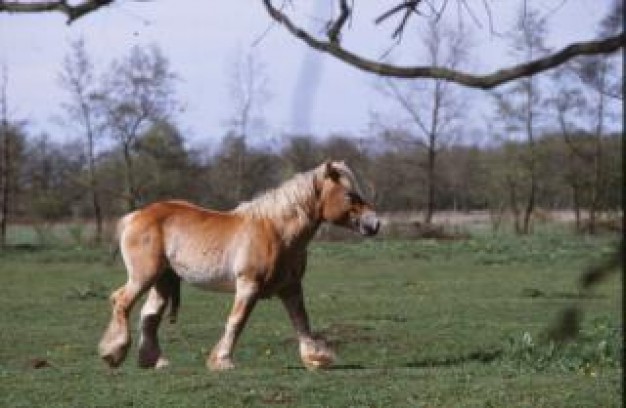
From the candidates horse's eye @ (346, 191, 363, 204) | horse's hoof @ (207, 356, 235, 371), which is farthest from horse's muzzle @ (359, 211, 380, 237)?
horse's hoof @ (207, 356, 235, 371)

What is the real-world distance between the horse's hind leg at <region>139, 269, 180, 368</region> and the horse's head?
174 cm

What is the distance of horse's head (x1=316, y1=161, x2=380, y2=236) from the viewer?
1129 centimetres

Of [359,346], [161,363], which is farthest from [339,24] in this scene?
[359,346]

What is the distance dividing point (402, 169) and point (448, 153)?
356cm

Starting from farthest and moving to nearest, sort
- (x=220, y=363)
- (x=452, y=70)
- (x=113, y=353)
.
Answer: (x=113, y=353)
(x=220, y=363)
(x=452, y=70)

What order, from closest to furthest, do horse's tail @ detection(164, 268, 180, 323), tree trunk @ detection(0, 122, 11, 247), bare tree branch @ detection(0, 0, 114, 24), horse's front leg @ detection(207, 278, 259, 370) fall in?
bare tree branch @ detection(0, 0, 114, 24), horse's front leg @ detection(207, 278, 259, 370), horse's tail @ detection(164, 268, 180, 323), tree trunk @ detection(0, 122, 11, 247)

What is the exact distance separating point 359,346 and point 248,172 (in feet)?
147

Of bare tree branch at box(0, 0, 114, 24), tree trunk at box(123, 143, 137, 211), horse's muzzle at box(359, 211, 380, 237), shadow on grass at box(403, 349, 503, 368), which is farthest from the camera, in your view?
tree trunk at box(123, 143, 137, 211)

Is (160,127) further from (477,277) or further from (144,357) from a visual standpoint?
(144,357)

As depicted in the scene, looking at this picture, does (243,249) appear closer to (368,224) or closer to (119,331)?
(368,224)

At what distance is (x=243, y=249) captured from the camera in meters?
11.2

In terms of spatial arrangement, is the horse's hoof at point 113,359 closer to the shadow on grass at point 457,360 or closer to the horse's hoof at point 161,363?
the horse's hoof at point 161,363

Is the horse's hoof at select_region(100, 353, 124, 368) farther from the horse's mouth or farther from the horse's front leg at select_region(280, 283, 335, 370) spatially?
the horse's mouth

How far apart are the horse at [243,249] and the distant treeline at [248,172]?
3506 centimetres
